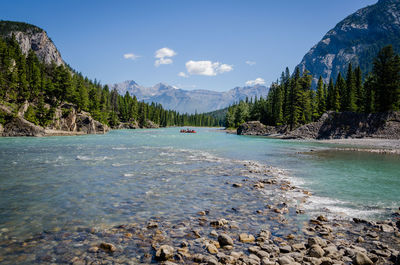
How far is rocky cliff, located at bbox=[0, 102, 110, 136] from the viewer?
61844 millimetres

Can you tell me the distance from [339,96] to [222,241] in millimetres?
95603

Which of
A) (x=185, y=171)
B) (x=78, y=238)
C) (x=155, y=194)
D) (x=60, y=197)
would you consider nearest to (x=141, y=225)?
(x=78, y=238)

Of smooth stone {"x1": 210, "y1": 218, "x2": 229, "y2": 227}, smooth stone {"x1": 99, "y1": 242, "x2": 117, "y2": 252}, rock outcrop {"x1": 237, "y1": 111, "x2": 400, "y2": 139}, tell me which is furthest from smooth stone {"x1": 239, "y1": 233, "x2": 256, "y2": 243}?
rock outcrop {"x1": 237, "y1": 111, "x2": 400, "y2": 139}

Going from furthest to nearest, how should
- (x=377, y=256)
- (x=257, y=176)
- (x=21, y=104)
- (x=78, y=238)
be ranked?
1. (x=21, y=104)
2. (x=257, y=176)
3. (x=78, y=238)
4. (x=377, y=256)

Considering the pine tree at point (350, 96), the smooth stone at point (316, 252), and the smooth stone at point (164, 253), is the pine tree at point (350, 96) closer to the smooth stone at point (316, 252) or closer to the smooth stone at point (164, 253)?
the smooth stone at point (316, 252)

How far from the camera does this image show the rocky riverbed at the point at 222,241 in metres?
6.50

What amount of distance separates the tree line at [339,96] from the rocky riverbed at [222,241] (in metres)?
66.3

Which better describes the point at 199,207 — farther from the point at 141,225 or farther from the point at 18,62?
the point at 18,62

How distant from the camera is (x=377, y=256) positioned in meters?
6.50

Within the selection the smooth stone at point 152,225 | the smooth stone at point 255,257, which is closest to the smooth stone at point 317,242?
the smooth stone at point 255,257

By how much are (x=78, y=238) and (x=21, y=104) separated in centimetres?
8104

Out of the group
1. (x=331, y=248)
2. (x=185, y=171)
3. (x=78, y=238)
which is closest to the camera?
(x=331, y=248)

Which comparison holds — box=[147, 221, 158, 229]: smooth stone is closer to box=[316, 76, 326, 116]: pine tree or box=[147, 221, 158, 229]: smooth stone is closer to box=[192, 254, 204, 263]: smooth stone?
box=[192, 254, 204, 263]: smooth stone

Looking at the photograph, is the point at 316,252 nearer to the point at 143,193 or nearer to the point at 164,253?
the point at 164,253
